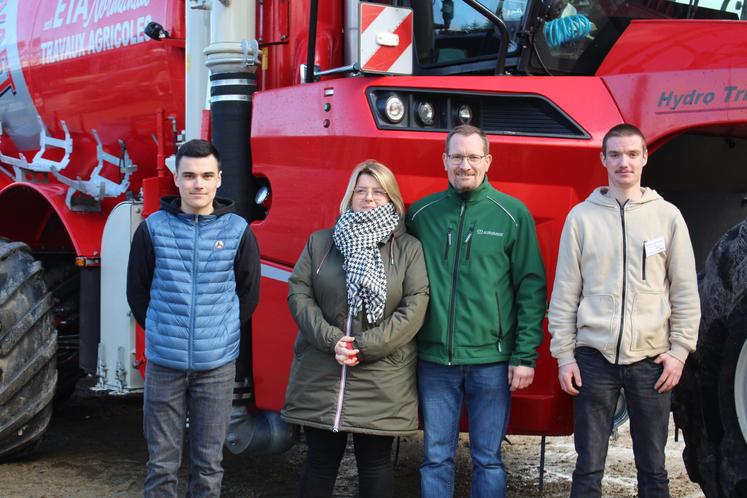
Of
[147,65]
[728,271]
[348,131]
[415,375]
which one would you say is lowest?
[415,375]

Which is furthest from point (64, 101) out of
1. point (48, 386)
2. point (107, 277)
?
point (48, 386)

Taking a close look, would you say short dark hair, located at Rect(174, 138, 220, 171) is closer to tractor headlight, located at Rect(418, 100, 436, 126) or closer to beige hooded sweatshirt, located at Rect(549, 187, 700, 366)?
tractor headlight, located at Rect(418, 100, 436, 126)

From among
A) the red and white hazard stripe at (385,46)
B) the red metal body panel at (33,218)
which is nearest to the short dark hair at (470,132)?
the red and white hazard stripe at (385,46)

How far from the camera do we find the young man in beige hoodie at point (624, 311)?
3139 mm

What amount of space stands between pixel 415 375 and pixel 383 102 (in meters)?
1.01

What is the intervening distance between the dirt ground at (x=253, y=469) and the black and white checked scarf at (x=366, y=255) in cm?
163

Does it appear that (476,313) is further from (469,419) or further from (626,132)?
(626,132)

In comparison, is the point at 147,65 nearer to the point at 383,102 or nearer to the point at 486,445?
the point at 383,102

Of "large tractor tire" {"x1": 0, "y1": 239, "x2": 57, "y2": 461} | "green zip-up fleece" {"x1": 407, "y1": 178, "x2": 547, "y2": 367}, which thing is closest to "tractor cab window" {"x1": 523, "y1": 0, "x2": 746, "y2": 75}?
"green zip-up fleece" {"x1": 407, "y1": 178, "x2": 547, "y2": 367}

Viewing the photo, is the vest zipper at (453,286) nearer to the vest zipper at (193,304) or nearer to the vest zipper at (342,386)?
the vest zipper at (342,386)

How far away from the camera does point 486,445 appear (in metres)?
3.46

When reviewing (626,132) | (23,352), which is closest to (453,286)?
(626,132)

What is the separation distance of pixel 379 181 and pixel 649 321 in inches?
40.9

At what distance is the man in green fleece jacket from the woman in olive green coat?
8cm
